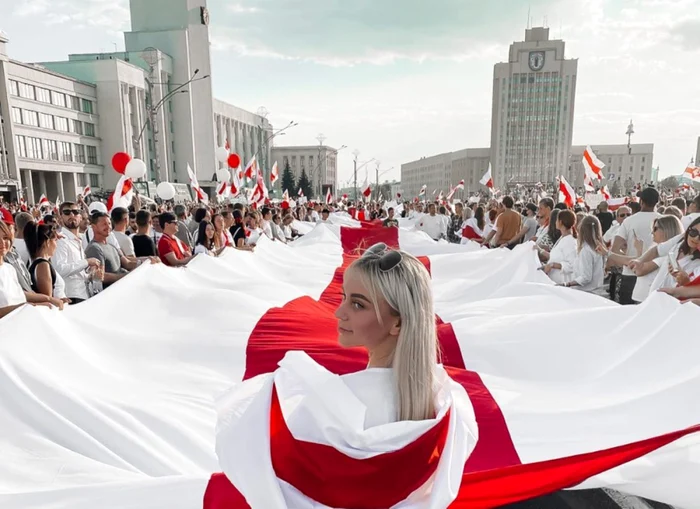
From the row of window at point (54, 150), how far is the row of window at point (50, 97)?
3.76m

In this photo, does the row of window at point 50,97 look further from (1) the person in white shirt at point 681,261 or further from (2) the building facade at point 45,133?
(1) the person in white shirt at point 681,261

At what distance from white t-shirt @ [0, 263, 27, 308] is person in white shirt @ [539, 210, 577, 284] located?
5.33m

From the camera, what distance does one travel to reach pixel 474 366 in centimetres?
326

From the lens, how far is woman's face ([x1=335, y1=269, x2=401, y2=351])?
1.59 m

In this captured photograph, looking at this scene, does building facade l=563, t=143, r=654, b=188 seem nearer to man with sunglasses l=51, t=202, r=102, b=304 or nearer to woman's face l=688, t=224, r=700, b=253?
woman's face l=688, t=224, r=700, b=253

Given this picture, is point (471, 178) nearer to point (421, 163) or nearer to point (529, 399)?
point (421, 163)

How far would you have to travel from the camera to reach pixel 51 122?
4891 centimetres

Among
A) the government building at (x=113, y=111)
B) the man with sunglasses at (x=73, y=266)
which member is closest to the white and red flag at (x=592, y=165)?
the man with sunglasses at (x=73, y=266)

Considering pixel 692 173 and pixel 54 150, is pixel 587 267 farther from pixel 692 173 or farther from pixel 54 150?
pixel 54 150

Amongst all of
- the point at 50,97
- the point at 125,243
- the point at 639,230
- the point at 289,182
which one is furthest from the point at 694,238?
the point at 289,182

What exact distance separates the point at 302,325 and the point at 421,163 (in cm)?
13799

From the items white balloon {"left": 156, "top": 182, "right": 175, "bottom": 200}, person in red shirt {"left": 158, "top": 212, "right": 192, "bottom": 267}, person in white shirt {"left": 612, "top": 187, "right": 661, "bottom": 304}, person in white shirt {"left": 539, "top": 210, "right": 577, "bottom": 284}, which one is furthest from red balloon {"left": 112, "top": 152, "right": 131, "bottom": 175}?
person in white shirt {"left": 612, "top": 187, "right": 661, "bottom": 304}

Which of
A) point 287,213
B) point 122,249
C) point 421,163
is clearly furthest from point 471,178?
point 122,249

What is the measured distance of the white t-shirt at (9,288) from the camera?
375cm
